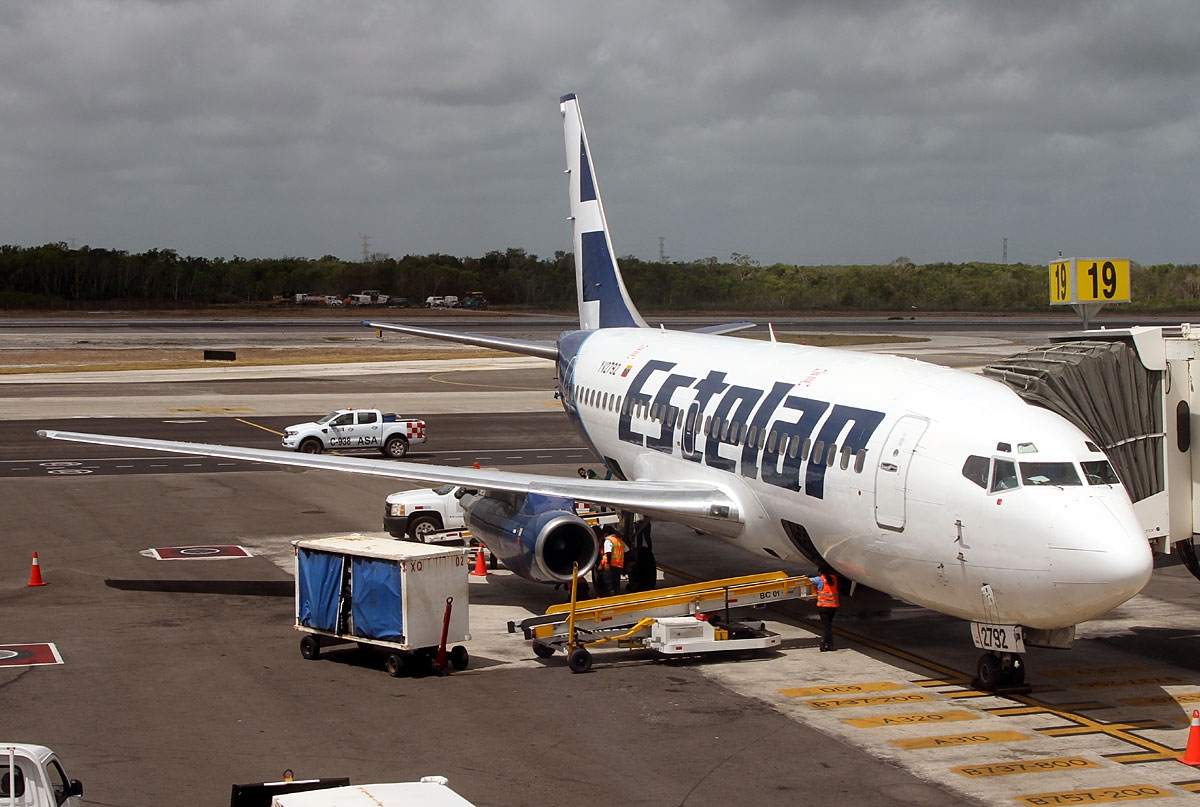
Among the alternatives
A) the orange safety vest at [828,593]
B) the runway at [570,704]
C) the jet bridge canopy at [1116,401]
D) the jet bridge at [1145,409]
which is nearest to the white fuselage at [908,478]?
the orange safety vest at [828,593]

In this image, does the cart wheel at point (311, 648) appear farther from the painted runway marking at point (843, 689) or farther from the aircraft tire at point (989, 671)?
the aircraft tire at point (989, 671)

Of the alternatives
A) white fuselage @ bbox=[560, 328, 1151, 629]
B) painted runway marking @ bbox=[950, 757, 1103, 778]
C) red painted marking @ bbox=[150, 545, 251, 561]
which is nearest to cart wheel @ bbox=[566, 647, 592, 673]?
white fuselage @ bbox=[560, 328, 1151, 629]

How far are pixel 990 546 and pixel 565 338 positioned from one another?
21033 mm

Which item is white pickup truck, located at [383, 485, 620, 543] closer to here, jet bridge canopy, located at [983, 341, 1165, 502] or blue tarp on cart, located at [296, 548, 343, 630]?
blue tarp on cart, located at [296, 548, 343, 630]

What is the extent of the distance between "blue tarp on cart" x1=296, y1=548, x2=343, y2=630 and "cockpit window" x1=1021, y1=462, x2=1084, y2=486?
11.6 m

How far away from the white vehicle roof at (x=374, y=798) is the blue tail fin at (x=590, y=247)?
94.6ft

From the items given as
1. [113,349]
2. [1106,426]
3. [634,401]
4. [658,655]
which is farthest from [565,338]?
[113,349]

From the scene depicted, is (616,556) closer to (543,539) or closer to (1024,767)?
(543,539)

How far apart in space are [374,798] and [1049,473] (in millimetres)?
12303

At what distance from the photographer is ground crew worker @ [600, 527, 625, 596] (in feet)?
86.9

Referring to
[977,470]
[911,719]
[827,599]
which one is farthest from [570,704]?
[977,470]

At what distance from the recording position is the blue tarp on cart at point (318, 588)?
23.1 meters

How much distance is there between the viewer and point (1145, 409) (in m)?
22.2

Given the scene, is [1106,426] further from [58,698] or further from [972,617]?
[58,698]
